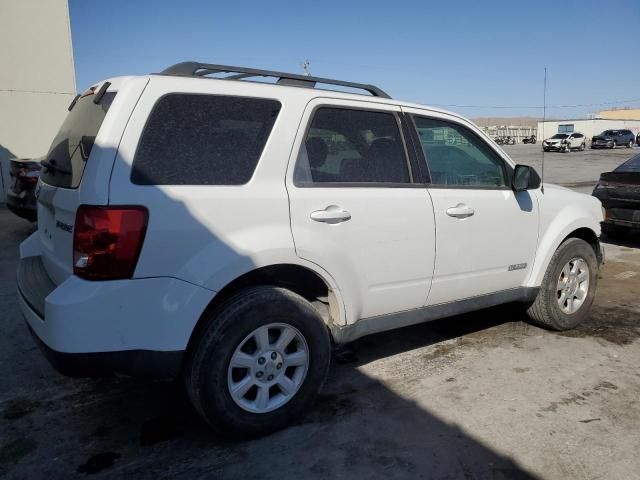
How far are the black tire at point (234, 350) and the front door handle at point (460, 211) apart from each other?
125 cm

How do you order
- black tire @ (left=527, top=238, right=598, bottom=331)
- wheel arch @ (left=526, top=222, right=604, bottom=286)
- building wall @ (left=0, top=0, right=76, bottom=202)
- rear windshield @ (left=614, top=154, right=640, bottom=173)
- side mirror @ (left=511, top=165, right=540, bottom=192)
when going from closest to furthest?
side mirror @ (left=511, top=165, right=540, bottom=192), wheel arch @ (left=526, top=222, right=604, bottom=286), black tire @ (left=527, top=238, right=598, bottom=331), rear windshield @ (left=614, top=154, right=640, bottom=173), building wall @ (left=0, top=0, right=76, bottom=202)

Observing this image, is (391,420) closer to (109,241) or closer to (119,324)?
(119,324)

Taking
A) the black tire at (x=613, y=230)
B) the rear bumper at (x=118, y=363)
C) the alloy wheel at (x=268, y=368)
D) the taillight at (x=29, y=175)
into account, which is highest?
the taillight at (x=29, y=175)

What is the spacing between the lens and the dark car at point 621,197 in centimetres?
757

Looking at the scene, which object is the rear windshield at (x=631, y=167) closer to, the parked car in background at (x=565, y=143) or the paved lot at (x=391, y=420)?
the paved lot at (x=391, y=420)

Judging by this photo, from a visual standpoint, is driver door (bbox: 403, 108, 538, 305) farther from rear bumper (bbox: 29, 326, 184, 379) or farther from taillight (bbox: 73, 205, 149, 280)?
taillight (bbox: 73, 205, 149, 280)

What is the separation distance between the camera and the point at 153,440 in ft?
9.30

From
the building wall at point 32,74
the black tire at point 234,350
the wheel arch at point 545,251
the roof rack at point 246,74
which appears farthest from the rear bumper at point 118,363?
the building wall at point 32,74

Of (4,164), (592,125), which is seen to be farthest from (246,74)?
(592,125)

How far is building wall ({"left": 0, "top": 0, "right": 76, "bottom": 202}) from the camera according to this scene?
1295cm

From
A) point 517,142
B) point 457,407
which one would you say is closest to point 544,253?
point 457,407

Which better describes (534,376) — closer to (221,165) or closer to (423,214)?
(423,214)

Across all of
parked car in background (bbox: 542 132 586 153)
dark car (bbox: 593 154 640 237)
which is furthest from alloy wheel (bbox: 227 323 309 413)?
parked car in background (bbox: 542 132 586 153)

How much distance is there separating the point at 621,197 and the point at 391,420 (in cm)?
651
